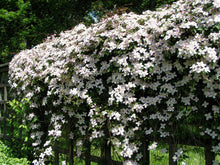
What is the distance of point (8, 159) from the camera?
373 centimetres

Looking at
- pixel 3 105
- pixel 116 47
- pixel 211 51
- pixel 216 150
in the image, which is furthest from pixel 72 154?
pixel 3 105

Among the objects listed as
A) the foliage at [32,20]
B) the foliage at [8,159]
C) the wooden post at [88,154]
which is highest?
the foliage at [32,20]

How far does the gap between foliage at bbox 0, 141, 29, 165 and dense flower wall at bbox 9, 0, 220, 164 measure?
1.22 m

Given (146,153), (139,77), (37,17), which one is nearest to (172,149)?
(146,153)

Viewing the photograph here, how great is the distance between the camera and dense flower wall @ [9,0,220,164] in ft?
5.68

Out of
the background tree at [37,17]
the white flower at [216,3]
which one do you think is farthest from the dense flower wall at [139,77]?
the background tree at [37,17]

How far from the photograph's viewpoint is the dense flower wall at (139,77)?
1730mm

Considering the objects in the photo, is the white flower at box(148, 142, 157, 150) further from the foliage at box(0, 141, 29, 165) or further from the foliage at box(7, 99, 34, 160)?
the foliage at box(0, 141, 29, 165)

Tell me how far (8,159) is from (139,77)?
Result: 3.06 metres

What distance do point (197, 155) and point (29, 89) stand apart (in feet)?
8.44

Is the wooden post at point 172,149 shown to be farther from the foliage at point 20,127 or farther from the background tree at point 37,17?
the background tree at point 37,17

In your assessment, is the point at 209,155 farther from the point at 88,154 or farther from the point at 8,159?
the point at 8,159

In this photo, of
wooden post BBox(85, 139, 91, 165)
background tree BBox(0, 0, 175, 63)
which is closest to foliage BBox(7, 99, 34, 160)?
wooden post BBox(85, 139, 91, 165)

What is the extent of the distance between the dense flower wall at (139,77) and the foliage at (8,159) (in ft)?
4.02
